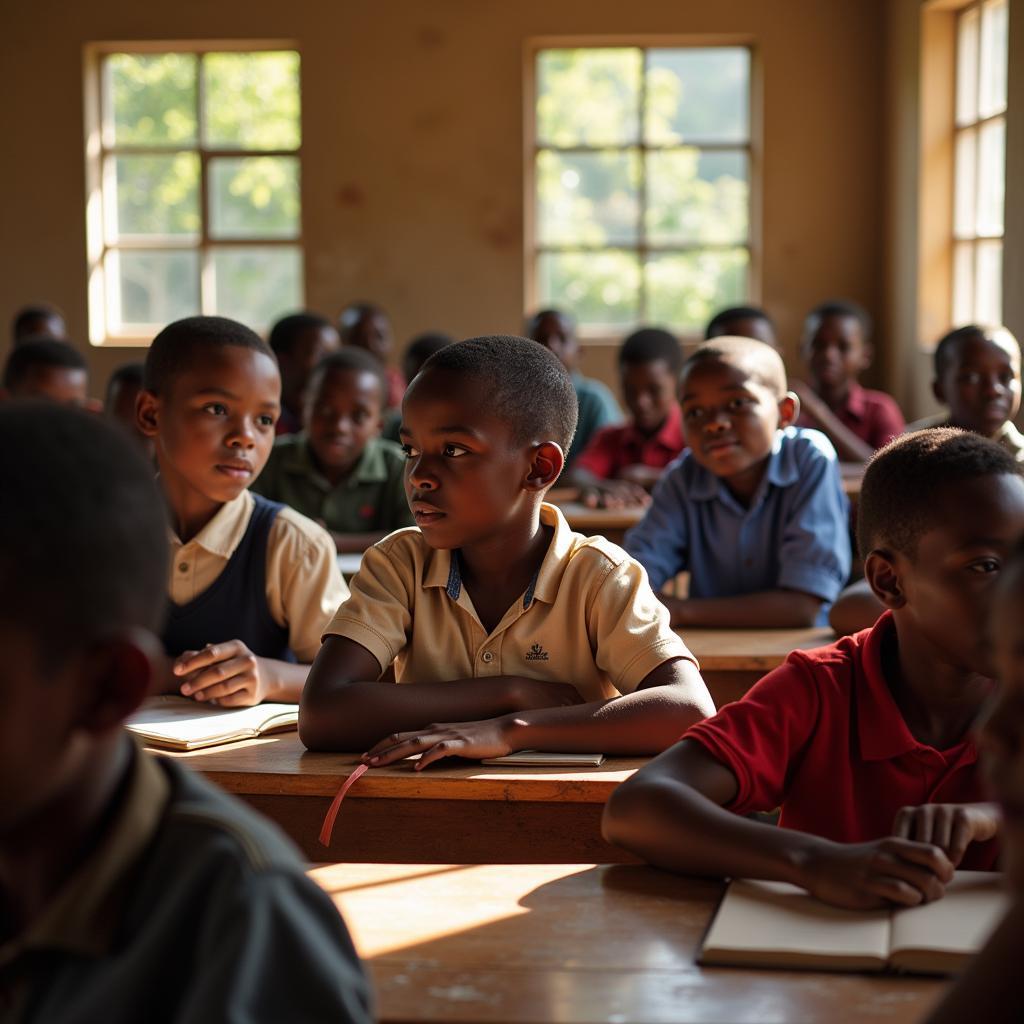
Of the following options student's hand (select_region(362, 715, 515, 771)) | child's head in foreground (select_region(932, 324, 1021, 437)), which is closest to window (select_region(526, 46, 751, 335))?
child's head in foreground (select_region(932, 324, 1021, 437))

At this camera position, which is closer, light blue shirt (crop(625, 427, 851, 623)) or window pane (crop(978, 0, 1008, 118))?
light blue shirt (crop(625, 427, 851, 623))

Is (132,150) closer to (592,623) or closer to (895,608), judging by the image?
(592,623)

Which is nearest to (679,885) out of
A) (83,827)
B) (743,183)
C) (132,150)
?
(83,827)

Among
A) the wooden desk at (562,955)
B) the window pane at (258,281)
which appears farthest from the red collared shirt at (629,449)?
the wooden desk at (562,955)

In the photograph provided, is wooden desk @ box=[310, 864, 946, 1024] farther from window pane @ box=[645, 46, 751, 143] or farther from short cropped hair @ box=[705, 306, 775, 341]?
window pane @ box=[645, 46, 751, 143]

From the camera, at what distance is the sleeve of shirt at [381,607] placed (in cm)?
199

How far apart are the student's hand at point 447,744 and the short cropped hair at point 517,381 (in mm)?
461

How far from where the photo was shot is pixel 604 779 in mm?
1731

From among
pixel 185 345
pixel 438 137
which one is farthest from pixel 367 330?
pixel 185 345

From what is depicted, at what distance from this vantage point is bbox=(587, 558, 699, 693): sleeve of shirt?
1.95 m

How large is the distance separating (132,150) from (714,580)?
5392 mm

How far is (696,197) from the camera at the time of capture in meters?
7.29

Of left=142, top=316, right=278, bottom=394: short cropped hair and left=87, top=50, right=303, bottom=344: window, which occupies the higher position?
left=87, top=50, right=303, bottom=344: window

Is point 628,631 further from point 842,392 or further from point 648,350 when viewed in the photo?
point 842,392
